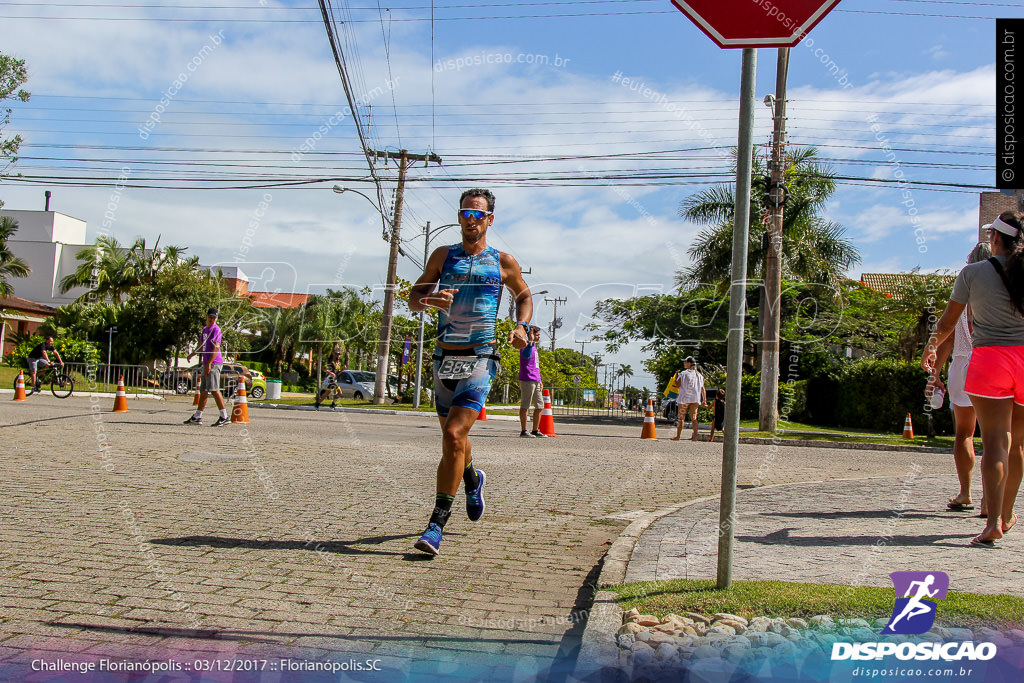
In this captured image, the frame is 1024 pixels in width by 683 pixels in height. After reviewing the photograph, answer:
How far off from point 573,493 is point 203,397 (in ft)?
25.1

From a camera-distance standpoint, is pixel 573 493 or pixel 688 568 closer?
pixel 688 568

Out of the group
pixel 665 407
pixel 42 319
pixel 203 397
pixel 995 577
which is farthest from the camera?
pixel 42 319

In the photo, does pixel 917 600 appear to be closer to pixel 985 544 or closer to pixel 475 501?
pixel 985 544

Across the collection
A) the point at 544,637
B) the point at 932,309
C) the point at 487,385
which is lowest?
the point at 544,637

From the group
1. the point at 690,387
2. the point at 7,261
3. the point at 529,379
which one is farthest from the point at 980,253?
the point at 7,261

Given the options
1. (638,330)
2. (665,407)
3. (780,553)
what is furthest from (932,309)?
(780,553)

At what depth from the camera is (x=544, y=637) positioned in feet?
10.9

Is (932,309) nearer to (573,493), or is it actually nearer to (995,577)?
(573,493)

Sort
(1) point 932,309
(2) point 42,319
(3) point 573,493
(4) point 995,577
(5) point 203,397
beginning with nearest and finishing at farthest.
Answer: (4) point 995,577, (3) point 573,493, (5) point 203,397, (1) point 932,309, (2) point 42,319

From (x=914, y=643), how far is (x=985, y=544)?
2277mm

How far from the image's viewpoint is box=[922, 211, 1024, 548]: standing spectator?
4840mm

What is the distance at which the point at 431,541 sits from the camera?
449cm

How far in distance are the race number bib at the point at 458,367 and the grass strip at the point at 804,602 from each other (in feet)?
5.18

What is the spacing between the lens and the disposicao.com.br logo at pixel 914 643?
112 inches
